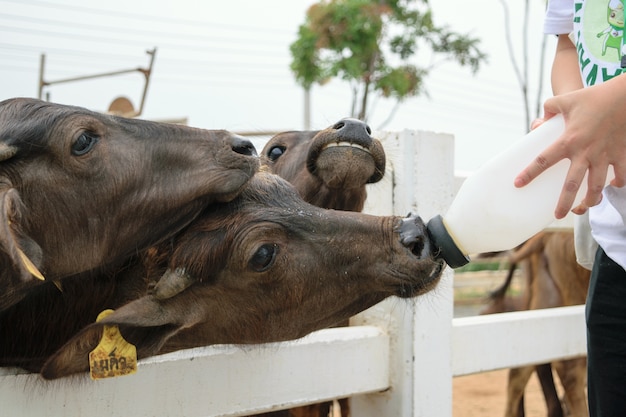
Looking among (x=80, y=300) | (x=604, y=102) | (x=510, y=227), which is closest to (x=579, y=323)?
(x=510, y=227)

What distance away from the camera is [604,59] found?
2.02 metres

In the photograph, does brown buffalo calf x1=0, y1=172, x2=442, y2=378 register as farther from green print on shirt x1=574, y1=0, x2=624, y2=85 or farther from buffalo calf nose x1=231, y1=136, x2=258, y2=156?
green print on shirt x1=574, y1=0, x2=624, y2=85

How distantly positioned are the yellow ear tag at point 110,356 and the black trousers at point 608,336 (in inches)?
56.5

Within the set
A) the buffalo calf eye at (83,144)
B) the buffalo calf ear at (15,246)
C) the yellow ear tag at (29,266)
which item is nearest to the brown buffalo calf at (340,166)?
the buffalo calf eye at (83,144)

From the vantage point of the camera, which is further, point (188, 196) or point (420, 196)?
point (420, 196)

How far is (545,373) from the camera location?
5.81 m

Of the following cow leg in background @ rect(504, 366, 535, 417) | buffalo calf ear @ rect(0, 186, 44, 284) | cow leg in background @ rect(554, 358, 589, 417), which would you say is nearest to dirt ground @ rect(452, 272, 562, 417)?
cow leg in background @ rect(504, 366, 535, 417)

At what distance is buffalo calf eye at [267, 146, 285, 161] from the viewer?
3.49 metres

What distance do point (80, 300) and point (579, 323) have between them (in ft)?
8.82

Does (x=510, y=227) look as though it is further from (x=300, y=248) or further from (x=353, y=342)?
(x=353, y=342)

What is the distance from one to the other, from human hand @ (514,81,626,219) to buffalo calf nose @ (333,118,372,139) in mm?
1303

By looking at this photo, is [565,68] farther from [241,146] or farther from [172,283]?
[172,283]

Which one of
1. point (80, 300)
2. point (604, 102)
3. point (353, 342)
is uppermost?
point (604, 102)

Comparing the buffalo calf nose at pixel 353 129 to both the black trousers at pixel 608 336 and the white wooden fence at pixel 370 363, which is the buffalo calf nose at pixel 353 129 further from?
the black trousers at pixel 608 336
